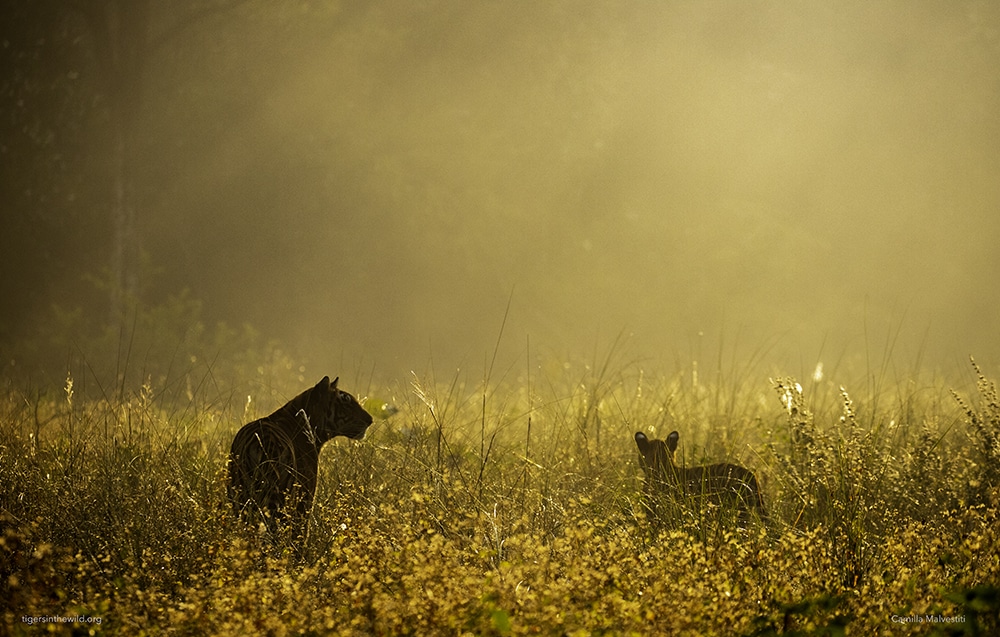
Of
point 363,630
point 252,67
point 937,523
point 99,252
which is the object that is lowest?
point 363,630

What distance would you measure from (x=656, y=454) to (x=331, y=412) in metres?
1.76

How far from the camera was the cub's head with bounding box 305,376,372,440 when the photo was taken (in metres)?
4.42

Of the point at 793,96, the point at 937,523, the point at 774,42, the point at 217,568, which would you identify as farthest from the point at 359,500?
the point at 793,96

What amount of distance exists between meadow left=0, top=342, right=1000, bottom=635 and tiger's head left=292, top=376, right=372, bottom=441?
0.31m

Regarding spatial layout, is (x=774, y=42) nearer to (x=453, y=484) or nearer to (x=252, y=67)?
(x=252, y=67)

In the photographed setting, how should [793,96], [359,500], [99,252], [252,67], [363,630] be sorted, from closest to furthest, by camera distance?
[363,630], [359,500], [99,252], [252,67], [793,96]

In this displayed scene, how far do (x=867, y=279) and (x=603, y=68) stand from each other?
14059 mm

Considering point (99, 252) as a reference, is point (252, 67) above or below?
above

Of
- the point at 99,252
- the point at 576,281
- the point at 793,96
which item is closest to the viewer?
the point at 99,252

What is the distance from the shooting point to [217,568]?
3920 millimetres

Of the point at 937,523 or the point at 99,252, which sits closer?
the point at 937,523

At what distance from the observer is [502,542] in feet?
12.7

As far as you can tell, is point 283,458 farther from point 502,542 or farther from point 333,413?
point 502,542

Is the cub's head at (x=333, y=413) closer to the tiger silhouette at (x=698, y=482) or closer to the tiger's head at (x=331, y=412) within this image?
the tiger's head at (x=331, y=412)
